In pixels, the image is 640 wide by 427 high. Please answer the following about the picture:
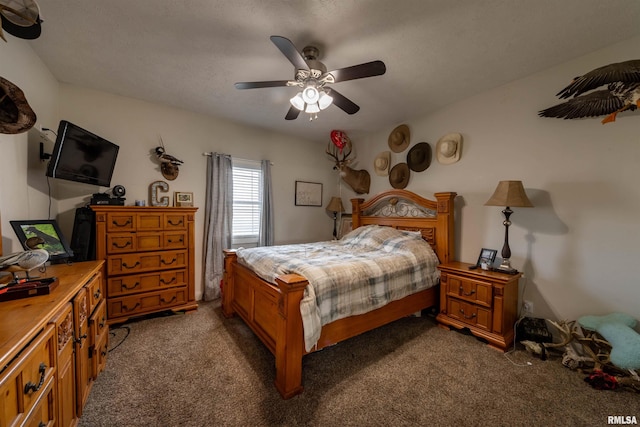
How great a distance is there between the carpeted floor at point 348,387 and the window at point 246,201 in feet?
5.52

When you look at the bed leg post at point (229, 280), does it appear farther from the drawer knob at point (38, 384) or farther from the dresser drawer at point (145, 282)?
the drawer knob at point (38, 384)

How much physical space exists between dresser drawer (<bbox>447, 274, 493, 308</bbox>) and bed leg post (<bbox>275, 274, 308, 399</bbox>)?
5.80 ft

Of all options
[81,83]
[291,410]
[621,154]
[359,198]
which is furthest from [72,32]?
[621,154]

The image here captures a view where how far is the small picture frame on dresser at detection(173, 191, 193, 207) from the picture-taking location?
3191mm

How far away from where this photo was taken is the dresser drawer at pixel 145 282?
2490mm

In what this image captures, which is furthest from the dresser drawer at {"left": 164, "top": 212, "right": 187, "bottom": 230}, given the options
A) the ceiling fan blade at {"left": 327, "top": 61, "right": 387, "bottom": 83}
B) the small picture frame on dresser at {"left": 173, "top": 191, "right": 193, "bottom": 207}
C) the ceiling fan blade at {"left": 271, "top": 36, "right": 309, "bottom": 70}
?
the ceiling fan blade at {"left": 327, "top": 61, "right": 387, "bottom": 83}

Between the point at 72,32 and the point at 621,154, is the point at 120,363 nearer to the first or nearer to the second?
the point at 72,32

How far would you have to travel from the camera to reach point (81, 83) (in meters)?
2.61

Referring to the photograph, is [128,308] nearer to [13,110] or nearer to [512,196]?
[13,110]

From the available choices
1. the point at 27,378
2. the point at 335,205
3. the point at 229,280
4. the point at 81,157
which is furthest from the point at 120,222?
the point at 335,205

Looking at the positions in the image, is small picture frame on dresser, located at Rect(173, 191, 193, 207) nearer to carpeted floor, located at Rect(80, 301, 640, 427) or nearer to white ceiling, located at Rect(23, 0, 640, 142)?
white ceiling, located at Rect(23, 0, 640, 142)

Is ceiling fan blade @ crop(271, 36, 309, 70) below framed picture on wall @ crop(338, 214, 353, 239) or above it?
above

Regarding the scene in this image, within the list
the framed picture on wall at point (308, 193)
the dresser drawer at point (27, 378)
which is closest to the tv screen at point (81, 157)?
the dresser drawer at point (27, 378)

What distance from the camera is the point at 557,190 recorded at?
2.22 metres
